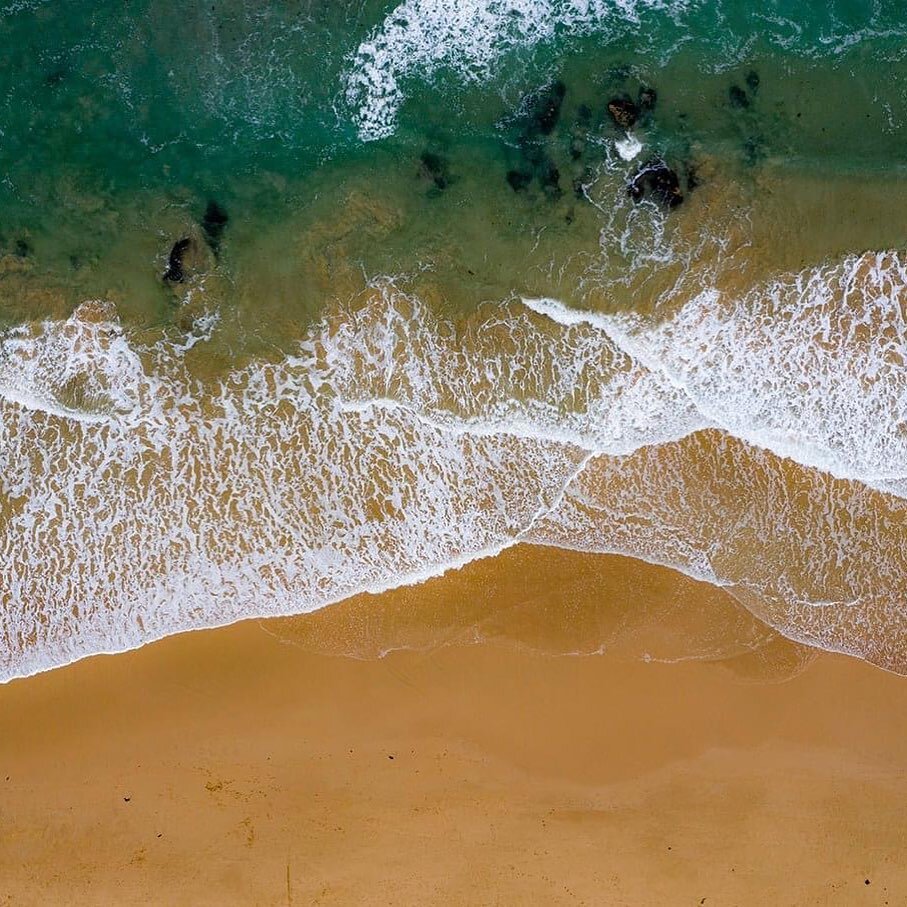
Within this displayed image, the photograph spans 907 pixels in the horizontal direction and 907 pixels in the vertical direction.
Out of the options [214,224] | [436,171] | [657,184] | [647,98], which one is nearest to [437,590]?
[436,171]

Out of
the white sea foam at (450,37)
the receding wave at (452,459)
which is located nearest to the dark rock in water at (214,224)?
the receding wave at (452,459)

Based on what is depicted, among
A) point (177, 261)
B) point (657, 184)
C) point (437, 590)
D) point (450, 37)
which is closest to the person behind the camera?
point (657, 184)

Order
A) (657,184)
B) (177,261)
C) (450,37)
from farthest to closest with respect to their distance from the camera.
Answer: (450,37) → (177,261) → (657,184)

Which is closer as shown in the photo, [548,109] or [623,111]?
[623,111]

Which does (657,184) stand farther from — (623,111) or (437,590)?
(437,590)

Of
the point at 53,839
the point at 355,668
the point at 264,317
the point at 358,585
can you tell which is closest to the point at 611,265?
the point at 264,317

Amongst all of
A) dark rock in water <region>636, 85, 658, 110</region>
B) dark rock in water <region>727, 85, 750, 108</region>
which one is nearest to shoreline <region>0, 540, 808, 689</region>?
dark rock in water <region>636, 85, 658, 110</region>
